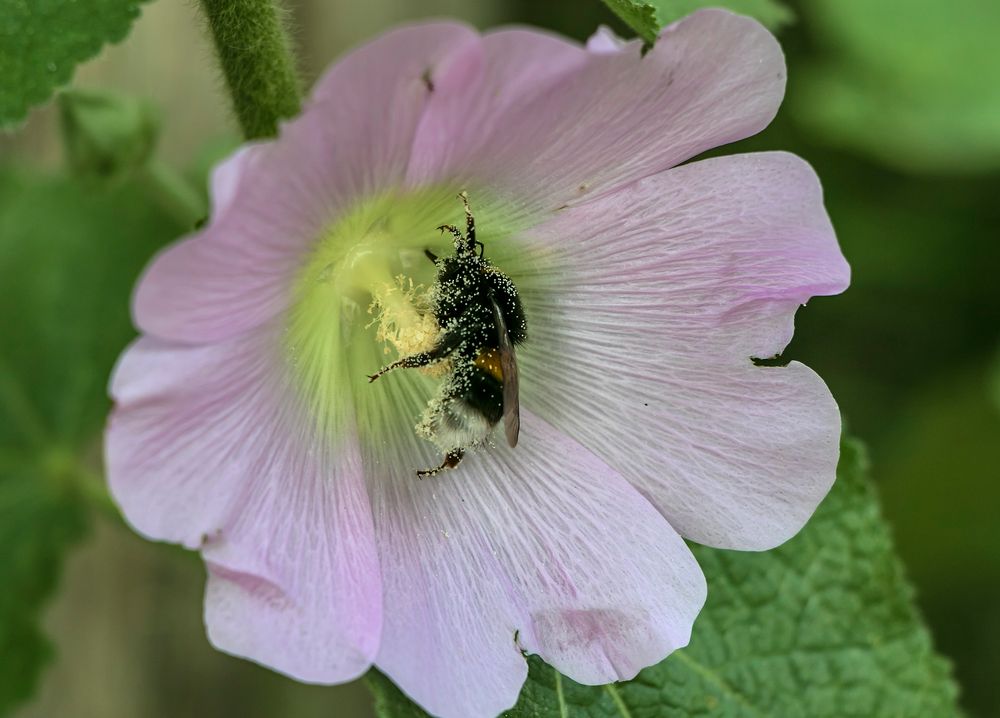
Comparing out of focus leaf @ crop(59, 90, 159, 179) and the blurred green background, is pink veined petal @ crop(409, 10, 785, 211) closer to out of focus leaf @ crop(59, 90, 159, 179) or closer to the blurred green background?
out of focus leaf @ crop(59, 90, 159, 179)

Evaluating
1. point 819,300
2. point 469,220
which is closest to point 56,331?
point 469,220

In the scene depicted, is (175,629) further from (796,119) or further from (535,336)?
(796,119)

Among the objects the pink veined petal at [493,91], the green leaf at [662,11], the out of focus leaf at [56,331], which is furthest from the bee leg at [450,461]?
the out of focus leaf at [56,331]

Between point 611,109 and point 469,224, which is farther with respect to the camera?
point 469,224

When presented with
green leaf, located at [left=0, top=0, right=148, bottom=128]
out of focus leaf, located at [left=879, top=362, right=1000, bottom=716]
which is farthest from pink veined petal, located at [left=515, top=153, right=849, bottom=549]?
out of focus leaf, located at [left=879, top=362, right=1000, bottom=716]

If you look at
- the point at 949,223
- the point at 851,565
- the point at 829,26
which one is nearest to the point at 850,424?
the point at 949,223

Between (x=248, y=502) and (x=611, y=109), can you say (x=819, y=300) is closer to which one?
(x=611, y=109)
